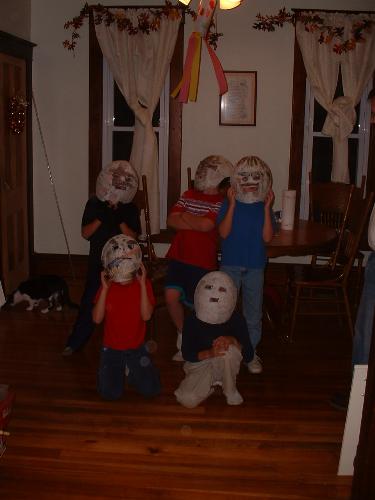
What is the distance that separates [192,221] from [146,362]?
0.80 m

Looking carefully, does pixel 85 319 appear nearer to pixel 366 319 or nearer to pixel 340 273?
pixel 366 319

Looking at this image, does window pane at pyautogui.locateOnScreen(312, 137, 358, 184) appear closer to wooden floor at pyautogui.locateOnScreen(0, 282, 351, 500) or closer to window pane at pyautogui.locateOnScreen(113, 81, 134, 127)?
window pane at pyautogui.locateOnScreen(113, 81, 134, 127)

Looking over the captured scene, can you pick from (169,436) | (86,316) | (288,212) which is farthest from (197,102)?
(169,436)

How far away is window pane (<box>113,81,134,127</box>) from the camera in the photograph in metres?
5.79

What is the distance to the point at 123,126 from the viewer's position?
19.1 feet

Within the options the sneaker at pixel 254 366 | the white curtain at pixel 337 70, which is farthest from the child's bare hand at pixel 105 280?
the white curtain at pixel 337 70

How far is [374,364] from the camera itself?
73.4 inches

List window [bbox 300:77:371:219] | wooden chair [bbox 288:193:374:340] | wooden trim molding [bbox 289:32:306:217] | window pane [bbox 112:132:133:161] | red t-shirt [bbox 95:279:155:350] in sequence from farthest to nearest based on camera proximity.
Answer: window pane [bbox 112:132:133:161], window [bbox 300:77:371:219], wooden trim molding [bbox 289:32:306:217], wooden chair [bbox 288:193:374:340], red t-shirt [bbox 95:279:155:350]

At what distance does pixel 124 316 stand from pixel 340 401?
1.19m

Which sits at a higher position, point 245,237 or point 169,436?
point 245,237

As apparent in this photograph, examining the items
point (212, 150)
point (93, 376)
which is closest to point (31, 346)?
point (93, 376)

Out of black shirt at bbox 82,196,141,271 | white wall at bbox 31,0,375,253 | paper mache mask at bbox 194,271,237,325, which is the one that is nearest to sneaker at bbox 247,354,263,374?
paper mache mask at bbox 194,271,237,325

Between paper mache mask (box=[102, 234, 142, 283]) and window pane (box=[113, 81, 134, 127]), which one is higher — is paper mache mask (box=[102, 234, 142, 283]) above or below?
below

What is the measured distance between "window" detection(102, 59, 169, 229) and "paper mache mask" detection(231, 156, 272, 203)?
2.59 m
